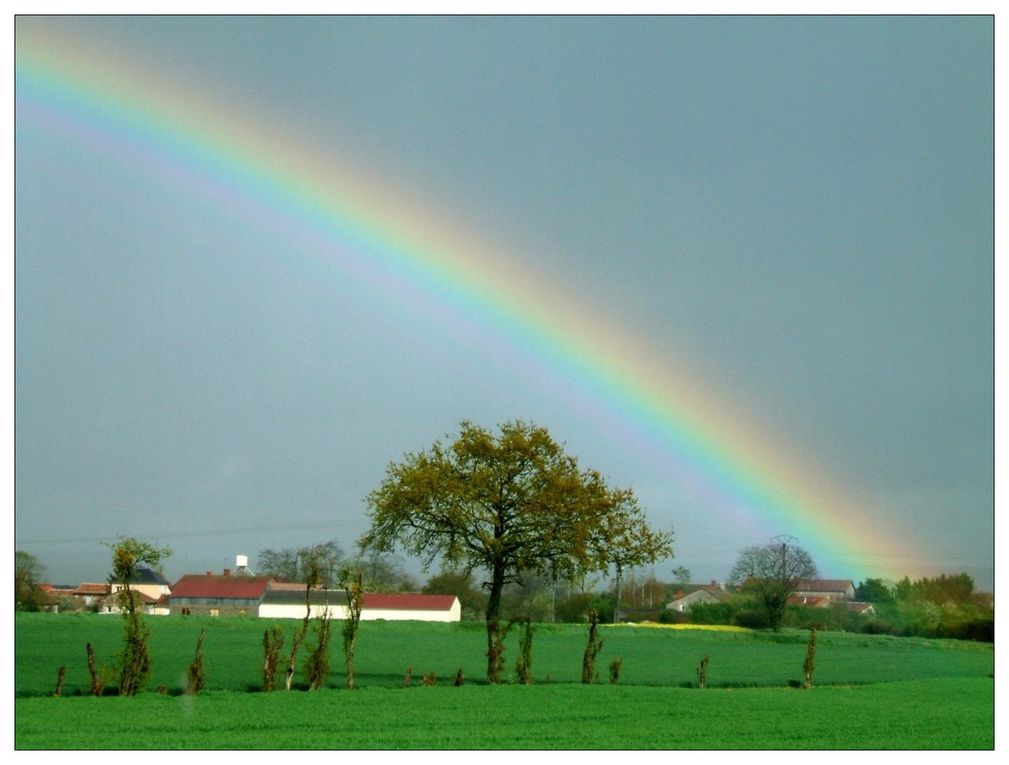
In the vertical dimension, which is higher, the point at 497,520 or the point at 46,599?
the point at 497,520

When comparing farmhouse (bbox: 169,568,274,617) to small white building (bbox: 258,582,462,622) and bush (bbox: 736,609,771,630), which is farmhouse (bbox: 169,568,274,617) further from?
bush (bbox: 736,609,771,630)

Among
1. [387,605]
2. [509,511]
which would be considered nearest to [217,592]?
[387,605]

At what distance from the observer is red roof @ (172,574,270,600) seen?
3570 inches

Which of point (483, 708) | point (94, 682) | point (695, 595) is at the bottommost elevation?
point (695, 595)

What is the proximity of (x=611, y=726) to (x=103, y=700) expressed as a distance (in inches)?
406

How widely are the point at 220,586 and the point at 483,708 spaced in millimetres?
76020

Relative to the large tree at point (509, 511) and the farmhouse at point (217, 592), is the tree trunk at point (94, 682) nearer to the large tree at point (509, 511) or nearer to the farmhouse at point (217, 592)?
the large tree at point (509, 511)

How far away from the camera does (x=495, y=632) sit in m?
31.0

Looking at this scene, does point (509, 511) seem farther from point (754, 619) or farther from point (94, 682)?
point (754, 619)

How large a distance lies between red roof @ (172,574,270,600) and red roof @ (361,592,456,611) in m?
11.3

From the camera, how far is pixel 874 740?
1925 cm

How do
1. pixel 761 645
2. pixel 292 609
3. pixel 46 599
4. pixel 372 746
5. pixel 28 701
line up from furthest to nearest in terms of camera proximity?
pixel 292 609 < pixel 46 599 < pixel 761 645 < pixel 28 701 < pixel 372 746
